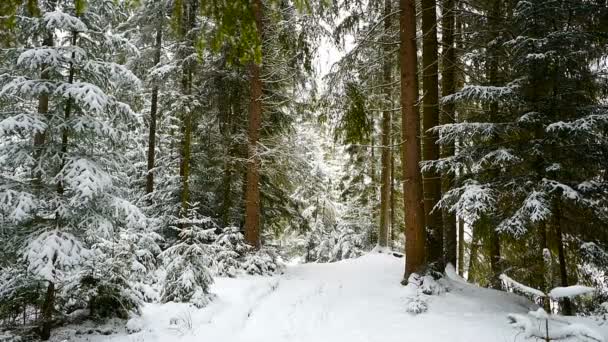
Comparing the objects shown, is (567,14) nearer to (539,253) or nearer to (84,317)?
(539,253)

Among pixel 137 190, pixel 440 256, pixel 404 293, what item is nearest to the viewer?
pixel 404 293

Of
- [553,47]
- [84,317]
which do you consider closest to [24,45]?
[84,317]

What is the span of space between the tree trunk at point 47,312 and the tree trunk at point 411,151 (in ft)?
22.6

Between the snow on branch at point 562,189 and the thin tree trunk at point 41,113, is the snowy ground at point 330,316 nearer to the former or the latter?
the snow on branch at point 562,189

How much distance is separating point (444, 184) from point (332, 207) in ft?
46.8

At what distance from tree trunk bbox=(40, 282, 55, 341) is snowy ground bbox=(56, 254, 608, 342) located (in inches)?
9.9

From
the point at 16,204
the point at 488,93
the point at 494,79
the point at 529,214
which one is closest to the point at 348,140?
the point at 488,93

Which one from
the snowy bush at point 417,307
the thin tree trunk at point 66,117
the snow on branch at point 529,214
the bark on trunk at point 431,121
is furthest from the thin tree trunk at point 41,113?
the bark on trunk at point 431,121

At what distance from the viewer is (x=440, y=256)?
9320mm

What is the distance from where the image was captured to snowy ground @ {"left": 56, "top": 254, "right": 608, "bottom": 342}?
5.71 meters

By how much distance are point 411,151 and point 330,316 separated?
13.6 feet

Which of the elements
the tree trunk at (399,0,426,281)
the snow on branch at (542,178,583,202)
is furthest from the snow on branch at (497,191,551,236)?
the tree trunk at (399,0,426,281)

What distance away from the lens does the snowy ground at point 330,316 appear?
5.71 meters

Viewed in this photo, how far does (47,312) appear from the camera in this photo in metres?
5.96
